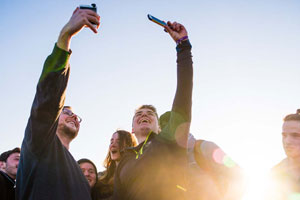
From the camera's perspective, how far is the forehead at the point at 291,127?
4.53m

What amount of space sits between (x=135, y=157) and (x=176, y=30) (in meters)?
1.46

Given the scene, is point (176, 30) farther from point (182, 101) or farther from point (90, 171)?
point (90, 171)

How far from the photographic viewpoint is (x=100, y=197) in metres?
4.33

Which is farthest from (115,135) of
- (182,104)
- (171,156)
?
(182,104)

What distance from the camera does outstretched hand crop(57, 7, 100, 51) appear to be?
2203 mm

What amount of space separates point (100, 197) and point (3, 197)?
138cm

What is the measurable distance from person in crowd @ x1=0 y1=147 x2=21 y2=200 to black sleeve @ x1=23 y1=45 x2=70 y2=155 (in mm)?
1608

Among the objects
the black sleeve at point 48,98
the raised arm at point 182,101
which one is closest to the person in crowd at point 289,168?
the raised arm at point 182,101

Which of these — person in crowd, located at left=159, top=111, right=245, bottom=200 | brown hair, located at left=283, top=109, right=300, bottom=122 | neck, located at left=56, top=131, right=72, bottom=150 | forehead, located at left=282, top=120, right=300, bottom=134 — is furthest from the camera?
brown hair, located at left=283, top=109, right=300, bottom=122

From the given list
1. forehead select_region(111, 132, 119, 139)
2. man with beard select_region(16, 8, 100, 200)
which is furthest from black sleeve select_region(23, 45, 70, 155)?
forehead select_region(111, 132, 119, 139)

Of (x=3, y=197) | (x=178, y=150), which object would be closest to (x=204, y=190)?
(x=178, y=150)

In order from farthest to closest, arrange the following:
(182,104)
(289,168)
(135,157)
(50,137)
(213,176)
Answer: (289,168) → (213,176) → (135,157) → (182,104) → (50,137)

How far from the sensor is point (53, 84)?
7.16ft

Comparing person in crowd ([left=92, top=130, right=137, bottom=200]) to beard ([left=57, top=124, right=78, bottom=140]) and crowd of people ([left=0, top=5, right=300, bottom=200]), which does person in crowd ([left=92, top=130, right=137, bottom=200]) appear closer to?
crowd of people ([left=0, top=5, right=300, bottom=200])
